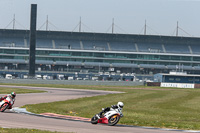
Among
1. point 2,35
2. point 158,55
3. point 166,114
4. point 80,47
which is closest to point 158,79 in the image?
point 158,55

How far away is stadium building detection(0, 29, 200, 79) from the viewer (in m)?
158

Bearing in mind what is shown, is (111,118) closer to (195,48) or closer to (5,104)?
(5,104)

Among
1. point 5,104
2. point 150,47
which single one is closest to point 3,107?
point 5,104

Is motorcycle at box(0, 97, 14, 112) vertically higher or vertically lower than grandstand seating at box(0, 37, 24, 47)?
lower

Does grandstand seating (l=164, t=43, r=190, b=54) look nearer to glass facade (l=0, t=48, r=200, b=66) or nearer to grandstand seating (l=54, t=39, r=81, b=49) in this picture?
glass facade (l=0, t=48, r=200, b=66)

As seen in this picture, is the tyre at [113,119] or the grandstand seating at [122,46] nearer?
the tyre at [113,119]

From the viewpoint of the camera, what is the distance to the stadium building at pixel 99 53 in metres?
158

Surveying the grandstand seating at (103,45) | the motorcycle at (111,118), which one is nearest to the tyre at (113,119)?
the motorcycle at (111,118)

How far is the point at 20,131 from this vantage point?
19453 millimetres

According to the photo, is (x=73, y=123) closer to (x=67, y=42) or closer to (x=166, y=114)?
(x=166, y=114)

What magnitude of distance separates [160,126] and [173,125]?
1.04 meters

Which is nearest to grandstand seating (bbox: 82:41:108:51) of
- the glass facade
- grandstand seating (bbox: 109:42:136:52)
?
grandstand seating (bbox: 109:42:136:52)

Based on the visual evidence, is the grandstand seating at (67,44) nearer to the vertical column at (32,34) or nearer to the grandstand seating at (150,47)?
the grandstand seating at (150,47)

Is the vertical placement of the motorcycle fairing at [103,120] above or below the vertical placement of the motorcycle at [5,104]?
below
